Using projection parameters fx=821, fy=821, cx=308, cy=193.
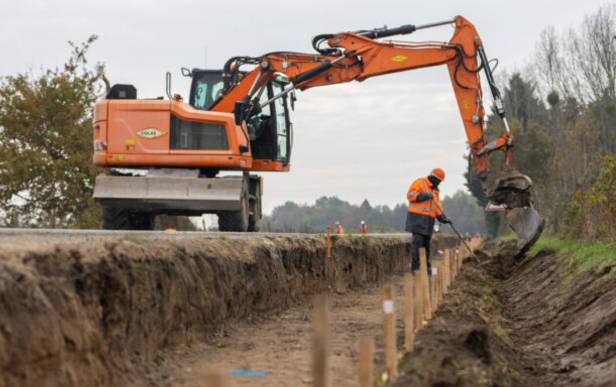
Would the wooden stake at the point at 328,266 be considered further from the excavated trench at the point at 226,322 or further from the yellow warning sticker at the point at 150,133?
the yellow warning sticker at the point at 150,133

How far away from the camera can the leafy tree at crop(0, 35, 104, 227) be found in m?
27.7

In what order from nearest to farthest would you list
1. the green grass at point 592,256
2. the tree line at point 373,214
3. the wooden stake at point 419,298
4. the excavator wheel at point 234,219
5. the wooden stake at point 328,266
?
the wooden stake at point 419,298 < the green grass at point 592,256 < the wooden stake at point 328,266 < the excavator wheel at point 234,219 < the tree line at point 373,214

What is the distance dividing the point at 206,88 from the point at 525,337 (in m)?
10.3

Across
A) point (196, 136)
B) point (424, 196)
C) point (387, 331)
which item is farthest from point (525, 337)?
point (196, 136)

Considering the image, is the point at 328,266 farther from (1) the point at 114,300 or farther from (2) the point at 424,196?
(1) the point at 114,300

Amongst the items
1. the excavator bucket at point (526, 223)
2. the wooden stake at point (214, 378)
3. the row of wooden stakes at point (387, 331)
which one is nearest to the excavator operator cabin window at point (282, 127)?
the excavator bucket at point (526, 223)

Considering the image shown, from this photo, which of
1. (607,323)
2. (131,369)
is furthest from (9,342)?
(607,323)

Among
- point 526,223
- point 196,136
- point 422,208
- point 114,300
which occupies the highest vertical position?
point 196,136

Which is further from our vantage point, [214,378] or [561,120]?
[561,120]

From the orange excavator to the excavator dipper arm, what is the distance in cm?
2

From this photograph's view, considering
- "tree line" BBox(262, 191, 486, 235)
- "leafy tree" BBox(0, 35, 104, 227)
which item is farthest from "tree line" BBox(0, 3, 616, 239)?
"tree line" BBox(262, 191, 486, 235)

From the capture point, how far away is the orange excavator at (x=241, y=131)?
16297 mm

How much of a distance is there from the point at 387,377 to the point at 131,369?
2.16m

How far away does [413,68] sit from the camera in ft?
64.8
